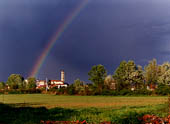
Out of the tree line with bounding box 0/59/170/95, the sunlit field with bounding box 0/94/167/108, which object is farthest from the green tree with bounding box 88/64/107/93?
the sunlit field with bounding box 0/94/167/108

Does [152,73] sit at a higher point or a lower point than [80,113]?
higher

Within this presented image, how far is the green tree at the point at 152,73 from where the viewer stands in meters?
98.1

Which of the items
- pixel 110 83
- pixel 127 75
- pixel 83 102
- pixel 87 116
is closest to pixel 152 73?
pixel 127 75

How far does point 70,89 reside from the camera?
237 ft

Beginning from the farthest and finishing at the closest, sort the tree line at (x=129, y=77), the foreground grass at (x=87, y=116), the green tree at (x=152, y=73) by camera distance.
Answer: the green tree at (x=152, y=73)
the tree line at (x=129, y=77)
the foreground grass at (x=87, y=116)

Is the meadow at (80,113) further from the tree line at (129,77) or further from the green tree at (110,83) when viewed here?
the green tree at (110,83)

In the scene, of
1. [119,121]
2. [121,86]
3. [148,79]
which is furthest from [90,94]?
[119,121]

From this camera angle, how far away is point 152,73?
98.5 meters

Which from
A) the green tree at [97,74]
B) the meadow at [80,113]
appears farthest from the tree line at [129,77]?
the meadow at [80,113]

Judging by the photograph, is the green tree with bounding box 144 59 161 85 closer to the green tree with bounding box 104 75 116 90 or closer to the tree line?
the tree line

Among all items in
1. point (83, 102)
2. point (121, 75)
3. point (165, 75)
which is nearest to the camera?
point (83, 102)

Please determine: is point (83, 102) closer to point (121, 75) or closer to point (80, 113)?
point (80, 113)

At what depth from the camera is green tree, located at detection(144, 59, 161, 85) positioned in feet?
322

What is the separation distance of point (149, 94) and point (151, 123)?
219 ft
